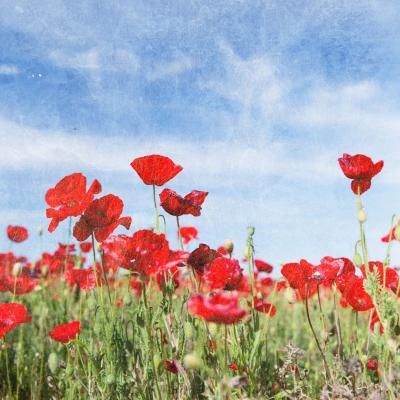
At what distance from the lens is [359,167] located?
6.38 feet

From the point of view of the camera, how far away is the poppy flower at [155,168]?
1.85 meters

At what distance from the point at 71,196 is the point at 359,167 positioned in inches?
40.5

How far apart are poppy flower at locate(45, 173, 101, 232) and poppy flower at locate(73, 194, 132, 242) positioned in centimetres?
3

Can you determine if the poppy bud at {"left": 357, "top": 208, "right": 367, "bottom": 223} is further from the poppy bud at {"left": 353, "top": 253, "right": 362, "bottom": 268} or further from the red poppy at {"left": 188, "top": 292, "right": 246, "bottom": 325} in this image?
the red poppy at {"left": 188, "top": 292, "right": 246, "bottom": 325}

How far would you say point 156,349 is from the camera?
1.91m

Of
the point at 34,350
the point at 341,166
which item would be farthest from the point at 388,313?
the point at 34,350

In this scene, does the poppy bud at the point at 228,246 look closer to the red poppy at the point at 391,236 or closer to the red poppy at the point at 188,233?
the red poppy at the point at 391,236

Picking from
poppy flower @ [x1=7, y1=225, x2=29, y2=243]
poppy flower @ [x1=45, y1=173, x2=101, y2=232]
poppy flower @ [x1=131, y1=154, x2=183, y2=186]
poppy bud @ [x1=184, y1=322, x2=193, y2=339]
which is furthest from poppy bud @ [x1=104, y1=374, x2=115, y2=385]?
poppy flower @ [x1=7, y1=225, x2=29, y2=243]

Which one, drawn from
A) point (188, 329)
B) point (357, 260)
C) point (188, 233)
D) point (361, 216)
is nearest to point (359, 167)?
point (361, 216)

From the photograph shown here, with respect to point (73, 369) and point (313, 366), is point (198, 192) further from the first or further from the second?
point (313, 366)

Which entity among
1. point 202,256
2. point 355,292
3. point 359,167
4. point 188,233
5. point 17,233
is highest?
point 17,233

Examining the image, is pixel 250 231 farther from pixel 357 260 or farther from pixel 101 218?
pixel 101 218

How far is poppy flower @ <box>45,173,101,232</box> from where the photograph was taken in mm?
1818

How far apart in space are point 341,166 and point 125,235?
0.84 metres
